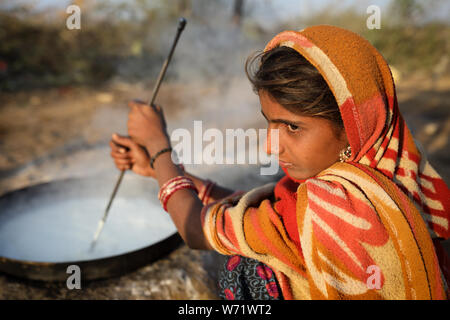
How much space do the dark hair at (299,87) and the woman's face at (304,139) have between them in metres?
0.03

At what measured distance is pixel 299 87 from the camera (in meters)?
1.07

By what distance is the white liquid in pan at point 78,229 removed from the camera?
1820 mm

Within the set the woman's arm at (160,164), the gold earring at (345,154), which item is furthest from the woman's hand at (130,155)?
the gold earring at (345,154)

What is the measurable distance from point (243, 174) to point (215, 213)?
65.7 inches

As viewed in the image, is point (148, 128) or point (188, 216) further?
point (148, 128)

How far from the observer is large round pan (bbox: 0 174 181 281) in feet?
5.03

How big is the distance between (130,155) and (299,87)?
953mm

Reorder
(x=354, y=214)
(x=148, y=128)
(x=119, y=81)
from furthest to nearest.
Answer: (x=119, y=81) < (x=148, y=128) < (x=354, y=214)

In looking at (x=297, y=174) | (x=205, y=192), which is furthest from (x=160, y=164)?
(x=297, y=174)

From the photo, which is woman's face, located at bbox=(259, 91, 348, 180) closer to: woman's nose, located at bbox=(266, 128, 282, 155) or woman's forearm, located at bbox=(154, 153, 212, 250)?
woman's nose, located at bbox=(266, 128, 282, 155)

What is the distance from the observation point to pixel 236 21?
19.1 ft

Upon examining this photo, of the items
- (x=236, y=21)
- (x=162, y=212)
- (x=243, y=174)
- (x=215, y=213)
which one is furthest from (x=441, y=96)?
(x=215, y=213)

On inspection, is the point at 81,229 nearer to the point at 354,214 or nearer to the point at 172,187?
the point at 172,187

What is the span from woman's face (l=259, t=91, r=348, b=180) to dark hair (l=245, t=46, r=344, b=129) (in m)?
0.03
